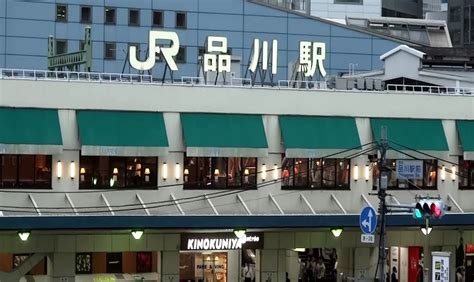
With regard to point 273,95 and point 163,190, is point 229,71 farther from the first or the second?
point 163,190

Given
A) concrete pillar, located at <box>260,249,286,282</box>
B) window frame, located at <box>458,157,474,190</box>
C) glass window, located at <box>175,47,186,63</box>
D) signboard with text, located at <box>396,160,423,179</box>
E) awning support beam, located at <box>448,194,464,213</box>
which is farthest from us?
glass window, located at <box>175,47,186,63</box>

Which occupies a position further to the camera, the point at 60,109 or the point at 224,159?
the point at 224,159

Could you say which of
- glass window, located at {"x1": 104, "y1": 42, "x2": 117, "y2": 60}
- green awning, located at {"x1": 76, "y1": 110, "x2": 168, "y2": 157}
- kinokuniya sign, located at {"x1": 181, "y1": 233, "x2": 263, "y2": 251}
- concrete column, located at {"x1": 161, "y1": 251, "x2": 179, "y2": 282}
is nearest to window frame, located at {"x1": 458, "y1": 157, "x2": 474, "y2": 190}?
kinokuniya sign, located at {"x1": 181, "y1": 233, "x2": 263, "y2": 251}

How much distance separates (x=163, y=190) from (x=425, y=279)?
13427mm

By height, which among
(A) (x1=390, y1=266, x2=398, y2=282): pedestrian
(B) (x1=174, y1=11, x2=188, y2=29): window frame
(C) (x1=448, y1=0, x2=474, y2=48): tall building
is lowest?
(A) (x1=390, y1=266, x2=398, y2=282): pedestrian

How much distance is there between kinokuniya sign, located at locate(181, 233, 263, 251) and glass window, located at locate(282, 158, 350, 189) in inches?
123

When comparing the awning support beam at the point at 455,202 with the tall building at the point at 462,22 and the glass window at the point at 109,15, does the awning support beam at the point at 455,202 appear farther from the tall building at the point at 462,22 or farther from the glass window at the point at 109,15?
the tall building at the point at 462,22

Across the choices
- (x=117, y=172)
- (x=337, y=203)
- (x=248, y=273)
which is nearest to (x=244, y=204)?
(x=337, y=203)

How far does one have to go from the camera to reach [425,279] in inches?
1881

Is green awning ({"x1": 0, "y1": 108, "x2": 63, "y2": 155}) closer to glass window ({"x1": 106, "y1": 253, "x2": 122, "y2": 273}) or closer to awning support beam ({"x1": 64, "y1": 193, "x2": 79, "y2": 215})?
awning support beam ({"x1": 64, "y1": 193, "x2": 79, "y2": 215})

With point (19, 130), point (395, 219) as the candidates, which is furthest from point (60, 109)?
point (395, 219)

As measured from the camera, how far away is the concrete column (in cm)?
4325

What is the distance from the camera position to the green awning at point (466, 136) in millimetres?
46875

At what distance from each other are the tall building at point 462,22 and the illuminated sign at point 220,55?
7319 cm
